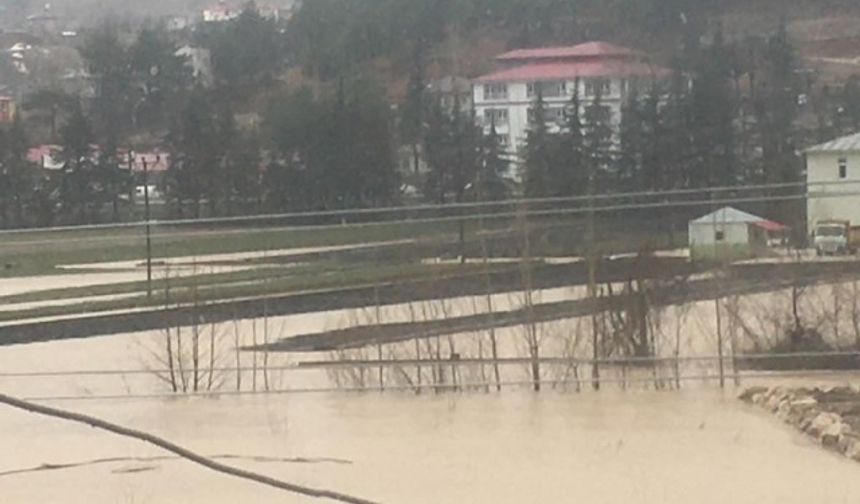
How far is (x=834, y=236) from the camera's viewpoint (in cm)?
794

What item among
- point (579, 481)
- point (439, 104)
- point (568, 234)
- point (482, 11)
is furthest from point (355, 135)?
point (579, 481)

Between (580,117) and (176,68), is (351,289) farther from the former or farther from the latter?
(176,68)

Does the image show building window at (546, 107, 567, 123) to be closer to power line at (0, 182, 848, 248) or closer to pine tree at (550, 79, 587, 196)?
pine tree at (550, 79, 587, 196)

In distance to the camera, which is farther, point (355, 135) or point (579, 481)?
point (355, 135)

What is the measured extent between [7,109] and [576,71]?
4506 mm

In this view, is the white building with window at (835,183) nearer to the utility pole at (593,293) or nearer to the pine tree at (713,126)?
the utility pole at (593,293)

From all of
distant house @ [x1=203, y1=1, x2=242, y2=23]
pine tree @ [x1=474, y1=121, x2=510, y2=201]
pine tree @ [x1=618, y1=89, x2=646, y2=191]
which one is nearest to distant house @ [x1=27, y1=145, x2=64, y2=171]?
pine tree @ [x1=474, y1=121, x2=510, y2=201]

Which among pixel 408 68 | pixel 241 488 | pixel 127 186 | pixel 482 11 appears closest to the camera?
pixel 241 488

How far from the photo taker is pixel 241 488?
16.8 ft

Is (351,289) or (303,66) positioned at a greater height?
(303,66)

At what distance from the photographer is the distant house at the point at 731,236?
8055 millimetres

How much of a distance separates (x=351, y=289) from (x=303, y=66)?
581 centimetres

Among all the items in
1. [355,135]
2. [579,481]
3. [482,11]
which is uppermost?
[482,11]

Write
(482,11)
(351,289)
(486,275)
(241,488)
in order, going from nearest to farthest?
1. (241,488)
2. (486,275)
3. (351,289)
4. (482,11)
